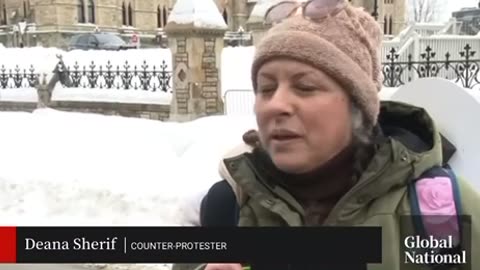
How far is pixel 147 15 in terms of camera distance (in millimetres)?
36125

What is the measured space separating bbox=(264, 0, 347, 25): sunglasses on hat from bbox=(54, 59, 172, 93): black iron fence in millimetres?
9994

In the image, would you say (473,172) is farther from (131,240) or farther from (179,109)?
(179,109)

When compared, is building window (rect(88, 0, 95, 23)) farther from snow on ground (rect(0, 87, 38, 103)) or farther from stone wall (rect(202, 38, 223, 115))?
stone wall (rect(202, 38, 223, 115))

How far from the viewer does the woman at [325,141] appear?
1129 millimetres

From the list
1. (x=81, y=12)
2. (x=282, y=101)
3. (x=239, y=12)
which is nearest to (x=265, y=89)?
(x=282, y=101)

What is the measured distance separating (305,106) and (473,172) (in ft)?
4.03

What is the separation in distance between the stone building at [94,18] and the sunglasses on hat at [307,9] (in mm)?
24376

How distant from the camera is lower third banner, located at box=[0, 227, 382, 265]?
125 centimetres

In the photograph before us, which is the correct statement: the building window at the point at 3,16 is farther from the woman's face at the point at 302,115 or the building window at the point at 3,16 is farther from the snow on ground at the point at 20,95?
the woman's face at the point at 302,115

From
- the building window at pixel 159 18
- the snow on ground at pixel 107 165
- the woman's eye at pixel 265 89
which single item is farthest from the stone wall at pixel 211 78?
the building window at pixel 159 18

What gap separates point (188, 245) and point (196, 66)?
8372mm

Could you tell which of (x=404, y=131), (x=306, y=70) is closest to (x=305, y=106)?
(x=306, y=70)

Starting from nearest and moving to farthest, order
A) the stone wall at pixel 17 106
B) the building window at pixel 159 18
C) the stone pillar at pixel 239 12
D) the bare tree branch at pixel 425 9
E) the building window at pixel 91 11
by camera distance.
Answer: the stone wall at pixel 17 106
the building window at pixel 91 11
the building window at pixel 159 18
the stone pillar at pixel 239 12
the bare tree branch at pixel 425 9

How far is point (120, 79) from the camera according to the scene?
41.0ft
